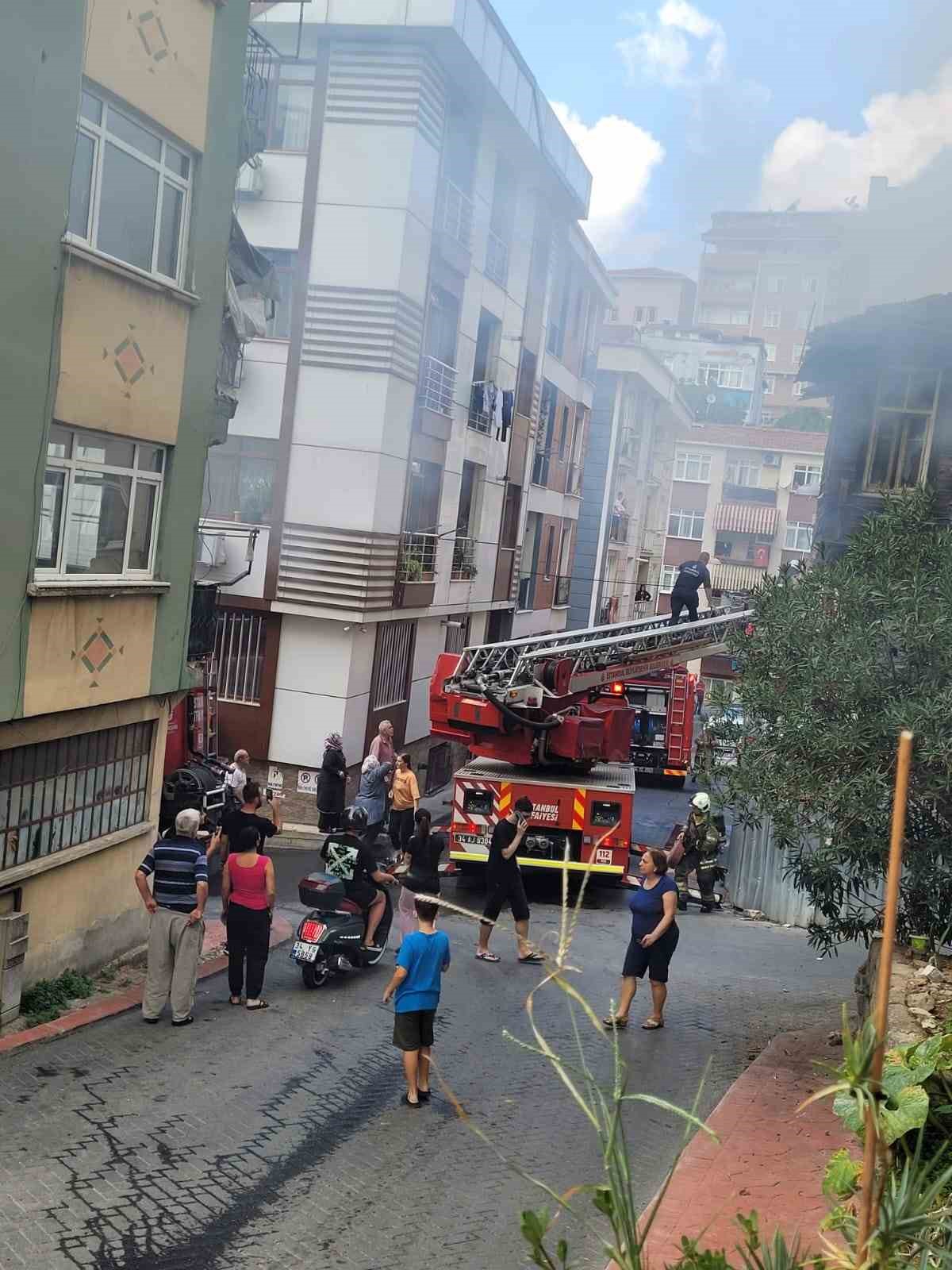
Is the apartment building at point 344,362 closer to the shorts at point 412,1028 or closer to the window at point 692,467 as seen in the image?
the shorts at point 412,1028

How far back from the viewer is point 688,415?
1903 inches

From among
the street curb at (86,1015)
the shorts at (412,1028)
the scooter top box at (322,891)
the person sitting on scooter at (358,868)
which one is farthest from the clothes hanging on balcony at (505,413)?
the shorts at (412,1028)

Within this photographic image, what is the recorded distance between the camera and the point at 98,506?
30.2 feet

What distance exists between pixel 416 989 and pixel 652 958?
2.51 m

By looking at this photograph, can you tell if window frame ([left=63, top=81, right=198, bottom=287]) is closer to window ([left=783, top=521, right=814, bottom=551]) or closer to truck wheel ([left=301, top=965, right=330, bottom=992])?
truck wheel ([left=301, top=965, right=330, bottom=992])

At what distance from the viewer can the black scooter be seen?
9625mm

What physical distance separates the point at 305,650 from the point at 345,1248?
12.8 metres

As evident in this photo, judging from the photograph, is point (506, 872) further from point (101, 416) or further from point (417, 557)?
point (417, 557)

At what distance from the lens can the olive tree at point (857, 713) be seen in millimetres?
7375

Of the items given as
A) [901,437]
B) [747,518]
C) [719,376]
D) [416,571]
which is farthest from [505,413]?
[747,518]

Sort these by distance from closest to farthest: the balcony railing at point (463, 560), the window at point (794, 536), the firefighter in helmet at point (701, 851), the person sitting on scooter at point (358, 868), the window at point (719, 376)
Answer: the person sitting on scooter at point (358, 868) → the firefighter in helmet at point (701, 851) → the balcony railing at point (463, 560) → the window at point (719, 376) → the window at point (794, 536)

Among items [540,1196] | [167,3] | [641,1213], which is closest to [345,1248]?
[540,1196]

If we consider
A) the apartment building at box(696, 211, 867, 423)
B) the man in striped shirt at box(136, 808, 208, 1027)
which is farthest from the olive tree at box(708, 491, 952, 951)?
the apartment building at box(696, 211, 867, 423)

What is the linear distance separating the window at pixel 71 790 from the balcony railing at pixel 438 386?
10638 mm
